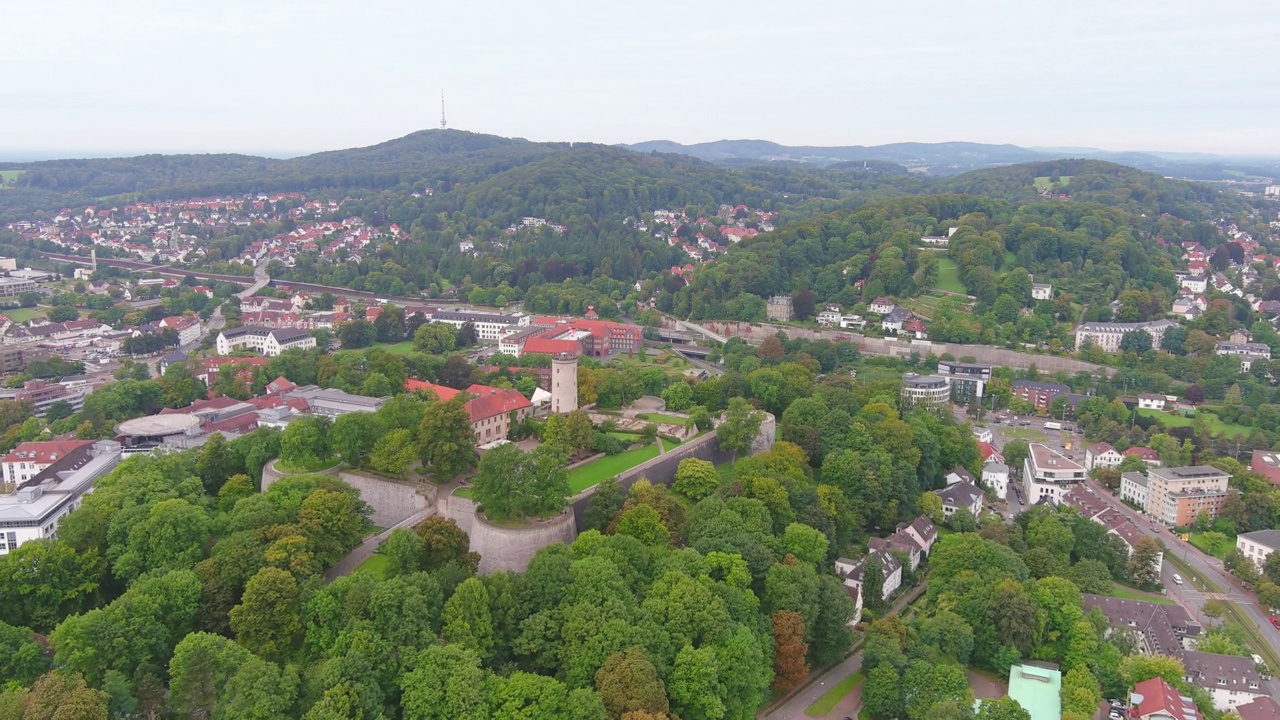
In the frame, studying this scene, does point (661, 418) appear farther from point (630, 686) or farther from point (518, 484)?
point (630, 686)

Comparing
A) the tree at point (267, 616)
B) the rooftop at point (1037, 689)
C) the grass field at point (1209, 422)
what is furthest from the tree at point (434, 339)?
the grass field at point (1209, 422)

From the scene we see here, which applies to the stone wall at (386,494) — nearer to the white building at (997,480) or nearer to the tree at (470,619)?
the tree at (470,619)

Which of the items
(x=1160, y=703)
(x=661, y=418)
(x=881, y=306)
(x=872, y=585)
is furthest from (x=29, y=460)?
(x=881, y=306)

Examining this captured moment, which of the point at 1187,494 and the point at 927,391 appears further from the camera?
the point at 927,391

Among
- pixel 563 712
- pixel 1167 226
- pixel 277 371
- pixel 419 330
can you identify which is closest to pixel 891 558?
pixel 563 712

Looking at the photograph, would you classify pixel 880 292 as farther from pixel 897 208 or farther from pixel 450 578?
pixel 450 578
